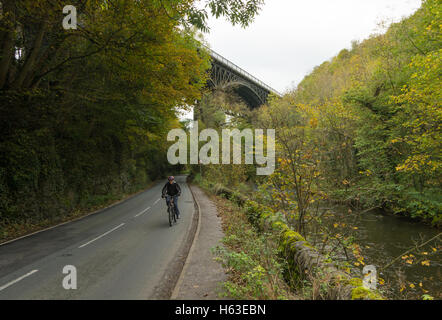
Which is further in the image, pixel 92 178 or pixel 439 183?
pixel 92 178

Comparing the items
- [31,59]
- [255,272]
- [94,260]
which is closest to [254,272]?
[255,272]

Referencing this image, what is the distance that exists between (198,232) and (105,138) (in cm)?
1572

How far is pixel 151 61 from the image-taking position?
912 cm

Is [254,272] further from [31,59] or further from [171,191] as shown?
[31,59]

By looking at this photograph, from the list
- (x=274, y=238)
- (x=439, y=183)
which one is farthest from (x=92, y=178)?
(x=439, y=183)

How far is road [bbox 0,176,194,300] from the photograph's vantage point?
183 inches

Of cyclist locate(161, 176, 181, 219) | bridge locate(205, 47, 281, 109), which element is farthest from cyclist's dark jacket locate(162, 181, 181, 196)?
bridge locate(205, 47, 281, 109)

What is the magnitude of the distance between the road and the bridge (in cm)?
2166

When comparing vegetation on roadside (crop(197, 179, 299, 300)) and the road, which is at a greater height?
vegetation on roadside (crop(197, 179, 299, 300))

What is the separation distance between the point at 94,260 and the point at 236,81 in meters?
38.3

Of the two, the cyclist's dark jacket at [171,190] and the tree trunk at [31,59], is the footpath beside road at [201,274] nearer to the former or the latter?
the cyclist's dark jacket at [171,190]

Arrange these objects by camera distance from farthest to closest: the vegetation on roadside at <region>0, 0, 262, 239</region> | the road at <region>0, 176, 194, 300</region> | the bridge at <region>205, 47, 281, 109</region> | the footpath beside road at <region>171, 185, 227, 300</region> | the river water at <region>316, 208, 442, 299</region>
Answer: the bridge at <region>205, 47, 281, 109</region> → the vegetation on roadside at <region>0, 0, 262, 239</region> → the river water at <region>316, 208, 442, 299</region> → the road at <region>0, 176, 194, 300</region> → the footpath beside road at <region>171, 185, 227, 300</region>

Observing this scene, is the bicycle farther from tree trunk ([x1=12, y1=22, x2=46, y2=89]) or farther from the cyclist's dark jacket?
tree trunk ([x1=12, y1=22, x2=46, y2=89])
